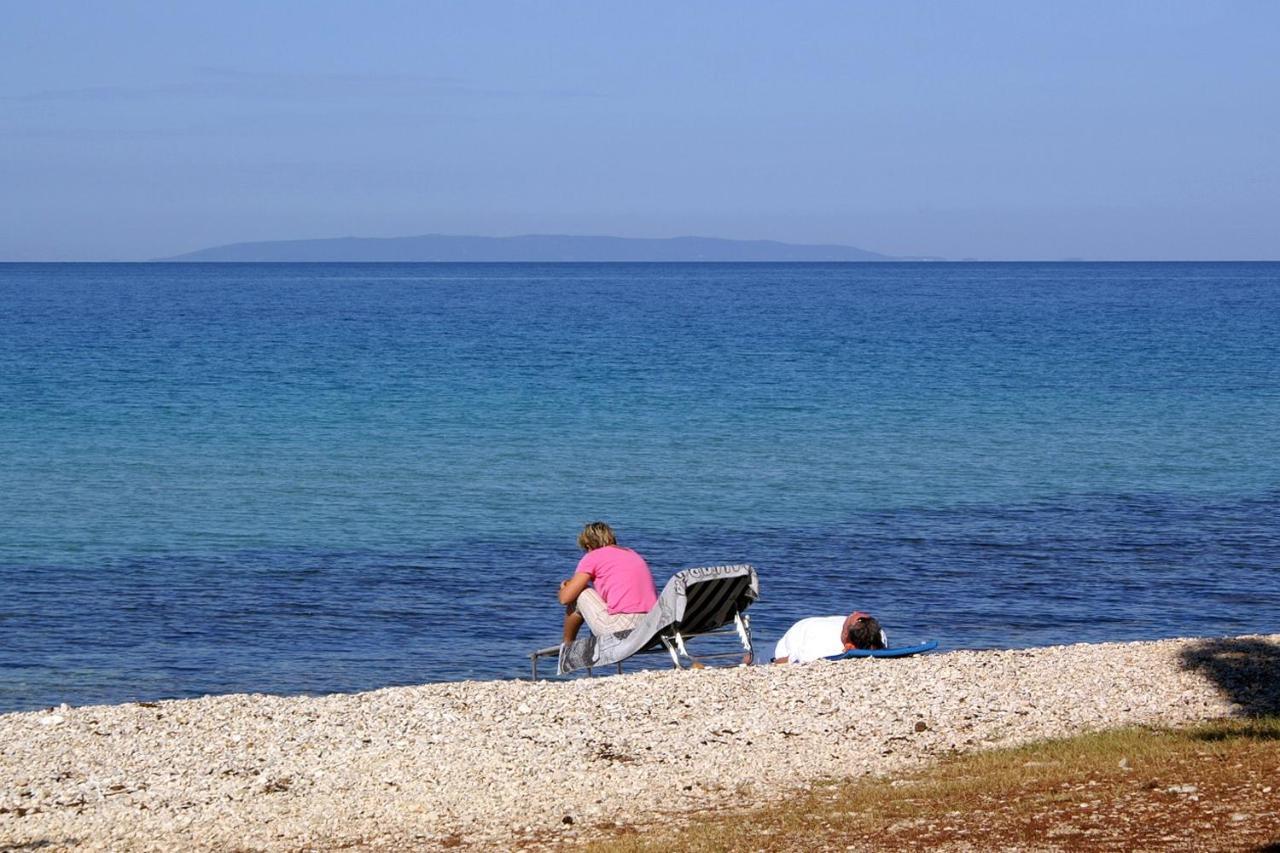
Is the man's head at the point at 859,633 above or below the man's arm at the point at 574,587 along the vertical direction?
below

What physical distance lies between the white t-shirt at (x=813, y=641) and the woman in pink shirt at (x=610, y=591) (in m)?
1.04

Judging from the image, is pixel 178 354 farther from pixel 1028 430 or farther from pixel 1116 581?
pixel 1116 581

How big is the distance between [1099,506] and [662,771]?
47.7 ft

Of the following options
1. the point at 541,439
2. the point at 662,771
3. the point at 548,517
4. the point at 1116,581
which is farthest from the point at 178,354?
the point at 662,771

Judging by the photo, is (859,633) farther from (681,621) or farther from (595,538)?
(595,538)

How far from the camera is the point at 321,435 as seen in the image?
30.2 m

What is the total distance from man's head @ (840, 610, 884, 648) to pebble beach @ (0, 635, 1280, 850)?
0.51 metres

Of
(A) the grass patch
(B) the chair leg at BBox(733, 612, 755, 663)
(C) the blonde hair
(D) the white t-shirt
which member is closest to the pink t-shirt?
(C) the blonde hair

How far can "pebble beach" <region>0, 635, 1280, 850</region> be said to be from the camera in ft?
23.5

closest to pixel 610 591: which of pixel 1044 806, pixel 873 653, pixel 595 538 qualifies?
pixel 595 538

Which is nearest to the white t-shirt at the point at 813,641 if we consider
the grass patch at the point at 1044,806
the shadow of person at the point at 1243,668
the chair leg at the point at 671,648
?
the chair leg at the point at 671,648

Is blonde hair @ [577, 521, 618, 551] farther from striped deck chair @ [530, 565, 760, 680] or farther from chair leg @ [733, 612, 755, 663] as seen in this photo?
chair leg @ [733, 612, 755, 663]

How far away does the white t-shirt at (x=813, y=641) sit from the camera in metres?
11.0

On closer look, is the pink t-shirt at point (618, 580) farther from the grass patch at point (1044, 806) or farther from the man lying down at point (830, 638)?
the grass patch at point (1044, 806)
